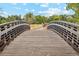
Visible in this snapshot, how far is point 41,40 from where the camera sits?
991 cm

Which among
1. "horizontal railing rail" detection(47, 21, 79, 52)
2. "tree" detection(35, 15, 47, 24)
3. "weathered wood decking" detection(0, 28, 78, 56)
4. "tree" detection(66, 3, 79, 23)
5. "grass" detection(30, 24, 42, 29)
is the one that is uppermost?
"tree" detection(66, 3, 79, 23)

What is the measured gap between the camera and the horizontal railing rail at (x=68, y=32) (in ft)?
31.8

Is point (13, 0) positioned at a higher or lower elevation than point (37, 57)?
higher

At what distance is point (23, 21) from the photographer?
388 inches

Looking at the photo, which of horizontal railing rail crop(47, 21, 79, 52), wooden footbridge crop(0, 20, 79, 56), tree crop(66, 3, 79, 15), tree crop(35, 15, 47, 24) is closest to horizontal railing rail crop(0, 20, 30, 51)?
wooden footbridge crop(0, 20, 79, 56)

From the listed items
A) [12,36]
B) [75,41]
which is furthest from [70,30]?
[12,36]

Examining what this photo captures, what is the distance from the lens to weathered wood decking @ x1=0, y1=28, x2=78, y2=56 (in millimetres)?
9625

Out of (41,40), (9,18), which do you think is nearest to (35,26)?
(41,40)

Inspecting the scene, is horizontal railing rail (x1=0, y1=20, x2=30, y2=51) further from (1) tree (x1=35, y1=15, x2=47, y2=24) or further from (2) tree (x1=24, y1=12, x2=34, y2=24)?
(1) tree (x1=35, y1=15, x2=47, y2=24)

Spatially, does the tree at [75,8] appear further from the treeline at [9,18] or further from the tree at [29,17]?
the treeline at [9,18]

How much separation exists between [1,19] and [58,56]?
2.93ft

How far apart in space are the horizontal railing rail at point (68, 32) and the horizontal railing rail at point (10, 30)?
1.29 ft

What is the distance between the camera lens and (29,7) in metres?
9.65

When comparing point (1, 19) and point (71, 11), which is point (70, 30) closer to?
point (71, 11)
